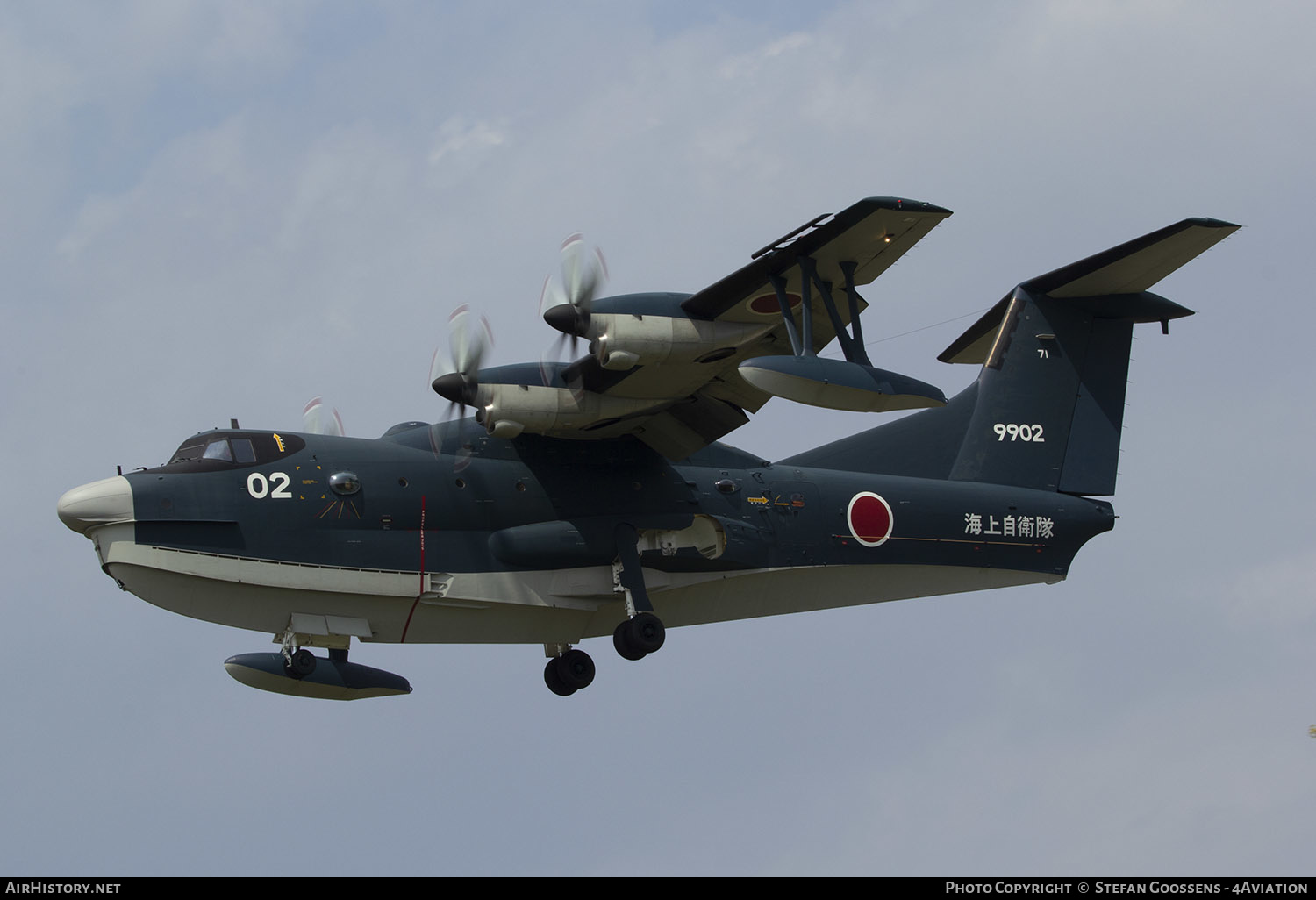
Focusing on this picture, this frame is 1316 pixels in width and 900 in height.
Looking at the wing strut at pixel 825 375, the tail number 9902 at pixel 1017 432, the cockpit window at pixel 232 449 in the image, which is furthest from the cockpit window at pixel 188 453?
the tail number 9902 at pixel 1017 432

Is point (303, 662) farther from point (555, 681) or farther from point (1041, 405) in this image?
point (1041, 405)

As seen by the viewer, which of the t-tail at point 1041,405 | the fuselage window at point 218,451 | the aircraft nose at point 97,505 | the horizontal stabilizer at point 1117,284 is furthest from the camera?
the t-tail at point 1041,405

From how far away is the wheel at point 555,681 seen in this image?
2125cm

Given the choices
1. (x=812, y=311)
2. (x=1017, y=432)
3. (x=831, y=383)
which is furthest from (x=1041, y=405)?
(x=831, y=383)

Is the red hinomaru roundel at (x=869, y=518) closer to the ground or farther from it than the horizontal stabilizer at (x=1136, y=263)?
closer to the ground

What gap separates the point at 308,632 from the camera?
1939 cm

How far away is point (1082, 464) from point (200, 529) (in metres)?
11.5

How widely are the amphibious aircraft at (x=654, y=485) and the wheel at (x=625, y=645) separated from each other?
3 cm

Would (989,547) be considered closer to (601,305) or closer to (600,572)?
(600,572)

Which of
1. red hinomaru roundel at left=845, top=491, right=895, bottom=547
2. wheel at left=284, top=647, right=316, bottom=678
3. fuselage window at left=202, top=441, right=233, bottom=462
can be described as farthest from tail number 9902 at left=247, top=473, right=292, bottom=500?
red hinomaru roundel at left=845, top=491, right=895, bottom=547

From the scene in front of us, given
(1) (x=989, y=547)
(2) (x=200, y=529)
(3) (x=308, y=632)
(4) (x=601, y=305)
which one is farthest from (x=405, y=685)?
(1) (x=989, y=547)

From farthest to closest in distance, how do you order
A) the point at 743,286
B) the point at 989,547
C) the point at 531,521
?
the point at 989,547
the point at 531,521
the point at 743,286

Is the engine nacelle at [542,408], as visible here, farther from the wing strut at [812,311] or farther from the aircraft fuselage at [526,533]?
the wing strut at [812,311]

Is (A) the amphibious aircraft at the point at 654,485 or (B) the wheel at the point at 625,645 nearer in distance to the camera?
(A) the amphibious aircraft at the point at 654,485
